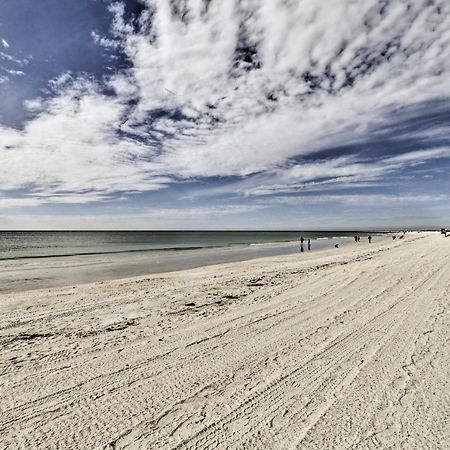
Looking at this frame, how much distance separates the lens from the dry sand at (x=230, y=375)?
3172 mm

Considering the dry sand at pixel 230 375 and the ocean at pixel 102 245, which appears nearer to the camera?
the dry sand at pixel 230 375

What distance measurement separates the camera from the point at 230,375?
173 inches

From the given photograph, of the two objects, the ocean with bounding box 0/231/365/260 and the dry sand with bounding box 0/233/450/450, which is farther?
the ocean with bounding box 0/231/365/260

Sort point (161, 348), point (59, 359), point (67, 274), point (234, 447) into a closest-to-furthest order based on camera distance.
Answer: point (234, 447) → point (59, 359) → point (161, 348) → point (67, 274)

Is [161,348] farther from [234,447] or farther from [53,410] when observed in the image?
[234,447]

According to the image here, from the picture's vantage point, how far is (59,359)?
508cm

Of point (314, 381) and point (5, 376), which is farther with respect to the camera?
point (5, 376)

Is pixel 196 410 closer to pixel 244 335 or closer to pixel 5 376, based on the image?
pixel 244 335

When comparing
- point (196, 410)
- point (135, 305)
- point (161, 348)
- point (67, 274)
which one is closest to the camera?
point (196, 410)

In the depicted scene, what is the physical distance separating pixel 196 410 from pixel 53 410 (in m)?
1.63

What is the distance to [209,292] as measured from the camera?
10516 millimetres

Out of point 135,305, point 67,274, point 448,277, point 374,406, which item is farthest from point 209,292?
point 67,274

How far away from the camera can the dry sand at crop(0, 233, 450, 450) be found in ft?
10.4

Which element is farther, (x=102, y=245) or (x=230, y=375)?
(x=102, y=245)
